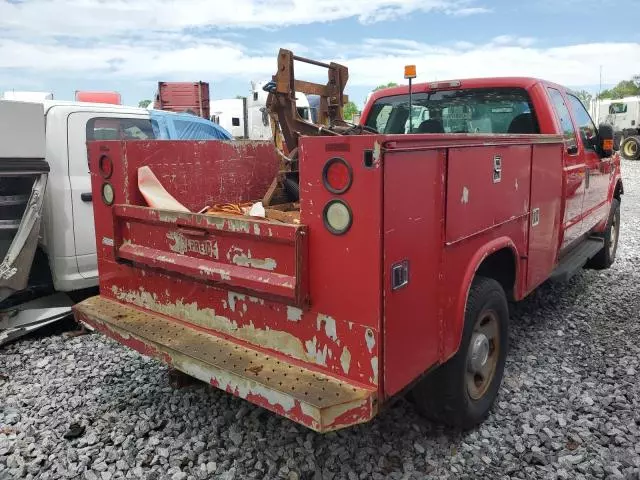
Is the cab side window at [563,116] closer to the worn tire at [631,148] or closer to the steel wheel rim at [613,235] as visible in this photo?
the steel wheel rim at [613,235]

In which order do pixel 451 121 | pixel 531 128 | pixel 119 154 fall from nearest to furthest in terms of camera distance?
pixel 119 154
pixel 531 128
pixel 451 121

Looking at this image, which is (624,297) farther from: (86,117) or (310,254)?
(86,117)

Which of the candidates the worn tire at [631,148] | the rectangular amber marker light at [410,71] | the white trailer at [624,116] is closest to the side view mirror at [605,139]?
the rectangular amber marker light at [410,71]

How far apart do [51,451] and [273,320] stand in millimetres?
1496

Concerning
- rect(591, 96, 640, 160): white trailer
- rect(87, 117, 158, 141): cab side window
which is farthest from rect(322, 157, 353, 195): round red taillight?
A: rect(591, 96, 640, 160): white trailer

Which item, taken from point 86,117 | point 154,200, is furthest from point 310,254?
point 86,117

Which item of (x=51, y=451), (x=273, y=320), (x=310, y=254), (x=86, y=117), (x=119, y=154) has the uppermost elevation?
(x=86, y=117)

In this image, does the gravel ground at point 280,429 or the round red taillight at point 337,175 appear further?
the gravel ground at point 280,429

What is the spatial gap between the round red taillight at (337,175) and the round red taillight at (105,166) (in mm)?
1593

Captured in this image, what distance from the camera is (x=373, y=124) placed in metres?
4.88

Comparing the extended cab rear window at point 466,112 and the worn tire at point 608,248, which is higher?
the extended cab rear window at point 466,112

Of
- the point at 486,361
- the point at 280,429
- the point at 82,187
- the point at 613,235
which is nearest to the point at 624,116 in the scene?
the point at 613,235

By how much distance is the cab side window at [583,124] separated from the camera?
484 centimetres

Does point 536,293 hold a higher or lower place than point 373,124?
lower
